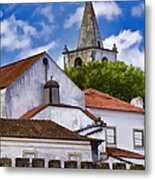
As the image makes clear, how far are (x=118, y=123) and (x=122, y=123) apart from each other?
2 cm

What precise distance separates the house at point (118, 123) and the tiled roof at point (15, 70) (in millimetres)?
292

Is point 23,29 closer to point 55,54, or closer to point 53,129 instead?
point 55,54

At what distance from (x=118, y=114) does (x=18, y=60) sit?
21.3 inches

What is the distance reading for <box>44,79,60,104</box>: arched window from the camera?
11.0 ft

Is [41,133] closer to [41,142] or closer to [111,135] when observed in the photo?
[41,142]

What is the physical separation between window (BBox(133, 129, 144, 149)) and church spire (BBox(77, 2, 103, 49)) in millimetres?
434

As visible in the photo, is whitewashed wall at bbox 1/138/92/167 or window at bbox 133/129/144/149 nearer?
window at bbox 133/129/144/149

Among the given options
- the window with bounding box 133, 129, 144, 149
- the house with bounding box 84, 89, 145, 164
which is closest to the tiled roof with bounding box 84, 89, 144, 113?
the house with bounding box 84, 89, 145, 164

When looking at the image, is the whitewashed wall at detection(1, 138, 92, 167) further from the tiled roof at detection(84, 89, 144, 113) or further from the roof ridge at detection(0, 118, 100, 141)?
the tiled roof at detection(84, 89, 144, 113)

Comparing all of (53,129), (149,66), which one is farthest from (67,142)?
(149,66)

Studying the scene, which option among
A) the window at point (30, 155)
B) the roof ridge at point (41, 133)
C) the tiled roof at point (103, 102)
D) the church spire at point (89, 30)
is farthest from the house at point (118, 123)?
the window at point (30, 155)

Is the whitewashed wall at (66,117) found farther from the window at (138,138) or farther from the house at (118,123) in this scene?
the window at (138,138)

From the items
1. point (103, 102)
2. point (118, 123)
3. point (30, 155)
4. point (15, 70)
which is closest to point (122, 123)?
point (118, 123)

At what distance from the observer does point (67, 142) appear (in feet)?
11.0
